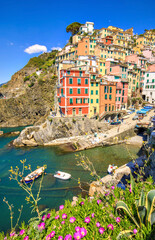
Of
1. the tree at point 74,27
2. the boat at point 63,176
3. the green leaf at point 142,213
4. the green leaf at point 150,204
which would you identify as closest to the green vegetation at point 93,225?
the green leaf at point 150,204

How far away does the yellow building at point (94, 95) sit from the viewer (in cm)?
3228

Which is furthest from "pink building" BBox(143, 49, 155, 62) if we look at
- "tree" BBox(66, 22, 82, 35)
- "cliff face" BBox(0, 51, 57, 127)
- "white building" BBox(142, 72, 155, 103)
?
"cliff face" BBox(0, 51, 57, 127)

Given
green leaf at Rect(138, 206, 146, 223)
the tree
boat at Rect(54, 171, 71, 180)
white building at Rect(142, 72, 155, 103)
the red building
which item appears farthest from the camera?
the tree

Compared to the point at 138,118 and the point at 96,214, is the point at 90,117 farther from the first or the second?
the point at 96,214

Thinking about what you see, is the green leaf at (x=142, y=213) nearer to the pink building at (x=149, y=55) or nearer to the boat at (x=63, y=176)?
the boat at (x=63, y=176)

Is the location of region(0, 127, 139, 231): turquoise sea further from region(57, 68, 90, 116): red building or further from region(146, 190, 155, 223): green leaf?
region(57, 68, 90, 116): red building

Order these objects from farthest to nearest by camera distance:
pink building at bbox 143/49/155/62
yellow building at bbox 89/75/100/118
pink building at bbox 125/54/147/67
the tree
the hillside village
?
1. the tree
2. pink building at bbox 143/49/155/62
3. pink building at bbox 125/54/147/67
4. yellow building at bbox 89/75/100/118
5. the hillside village

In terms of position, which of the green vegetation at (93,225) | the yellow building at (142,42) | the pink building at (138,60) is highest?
the yellow building at (142,42)

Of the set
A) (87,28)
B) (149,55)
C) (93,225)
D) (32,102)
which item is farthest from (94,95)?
(87,28)

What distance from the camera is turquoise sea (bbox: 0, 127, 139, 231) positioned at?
1374 cm

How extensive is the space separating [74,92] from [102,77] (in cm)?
1248

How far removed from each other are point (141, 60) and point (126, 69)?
44.6 feet

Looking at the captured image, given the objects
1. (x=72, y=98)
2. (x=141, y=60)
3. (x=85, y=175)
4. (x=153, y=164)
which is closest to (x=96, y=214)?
(x=153, y=164)

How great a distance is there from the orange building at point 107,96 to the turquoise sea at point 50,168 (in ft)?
40.7
